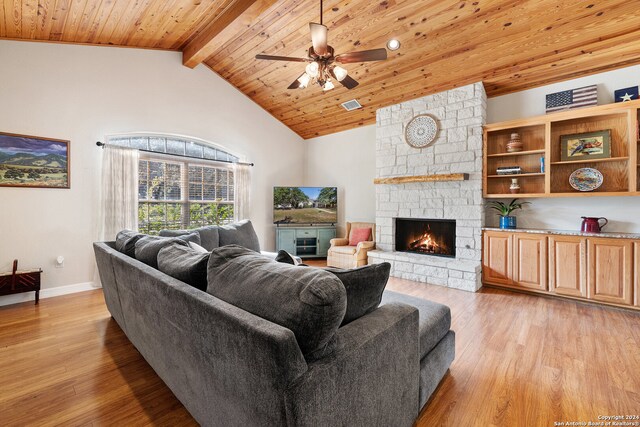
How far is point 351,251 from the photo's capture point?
201 inches

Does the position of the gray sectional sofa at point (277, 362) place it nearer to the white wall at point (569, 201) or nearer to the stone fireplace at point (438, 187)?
the stone fireplace at point (438, 187)

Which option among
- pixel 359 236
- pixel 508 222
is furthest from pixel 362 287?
pixel 359 236

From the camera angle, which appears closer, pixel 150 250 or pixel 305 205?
pixel 150 250

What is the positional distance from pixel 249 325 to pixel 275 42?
4294mm

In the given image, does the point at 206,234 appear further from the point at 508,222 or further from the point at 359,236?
the point at 508,222

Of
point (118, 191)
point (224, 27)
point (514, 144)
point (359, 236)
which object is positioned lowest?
point (359, 236)

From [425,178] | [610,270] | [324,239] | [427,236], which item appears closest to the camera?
[610,270]

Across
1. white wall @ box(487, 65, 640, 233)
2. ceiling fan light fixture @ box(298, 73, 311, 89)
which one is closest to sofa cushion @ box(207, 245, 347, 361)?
ceiling fan light fixture @ box(298, 73, 311, 89)

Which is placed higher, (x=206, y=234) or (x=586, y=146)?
(x=586, y=146)

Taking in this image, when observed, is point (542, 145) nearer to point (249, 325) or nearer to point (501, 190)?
point (501, 190)

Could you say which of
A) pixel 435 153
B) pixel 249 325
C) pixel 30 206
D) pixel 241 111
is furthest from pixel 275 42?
pixel 249 325

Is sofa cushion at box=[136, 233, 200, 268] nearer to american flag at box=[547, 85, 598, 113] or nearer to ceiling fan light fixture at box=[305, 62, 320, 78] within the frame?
ceiling fan light fixture at box=[305, 62, 320, 78]

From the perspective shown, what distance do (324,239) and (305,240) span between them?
16.3 inches

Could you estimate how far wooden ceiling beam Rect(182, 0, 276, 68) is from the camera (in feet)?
10.6
